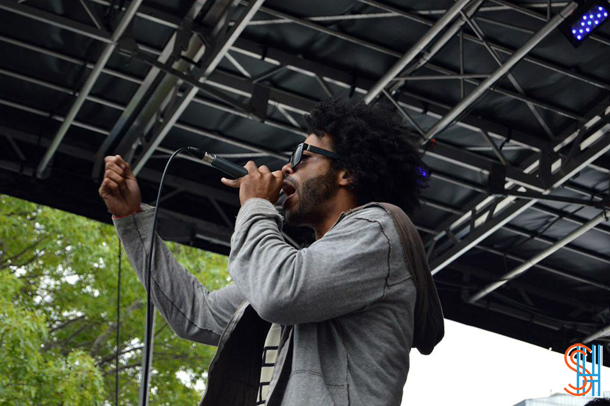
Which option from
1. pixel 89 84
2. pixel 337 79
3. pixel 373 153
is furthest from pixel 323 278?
pixel 89 84

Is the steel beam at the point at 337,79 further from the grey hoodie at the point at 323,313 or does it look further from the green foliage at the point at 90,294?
the green foliage at the point at 90,294

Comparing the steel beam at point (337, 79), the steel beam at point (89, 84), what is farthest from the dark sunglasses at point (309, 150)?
the steel beam at point (337, 79)

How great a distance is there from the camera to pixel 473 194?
26.5 feet

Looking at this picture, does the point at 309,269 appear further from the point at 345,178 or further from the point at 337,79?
the point at 337,79

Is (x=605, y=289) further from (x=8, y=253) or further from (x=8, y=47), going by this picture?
(x=8, y=253)

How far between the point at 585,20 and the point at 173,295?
4.10 m

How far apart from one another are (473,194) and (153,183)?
8.91ft

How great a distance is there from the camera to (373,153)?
2.23 meters

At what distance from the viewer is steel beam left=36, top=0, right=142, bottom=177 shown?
5961 mm

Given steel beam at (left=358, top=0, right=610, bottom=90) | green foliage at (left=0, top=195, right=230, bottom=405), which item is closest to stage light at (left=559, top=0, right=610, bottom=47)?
steel beam at (left=358, top=0, right=610, bottom=90)

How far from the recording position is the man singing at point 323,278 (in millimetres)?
1845

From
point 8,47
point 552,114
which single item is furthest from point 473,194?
point 8,47

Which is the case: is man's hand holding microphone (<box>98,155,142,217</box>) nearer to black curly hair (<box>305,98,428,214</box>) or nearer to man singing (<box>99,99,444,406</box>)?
man singing (<box>99,99,444,406</box>)
